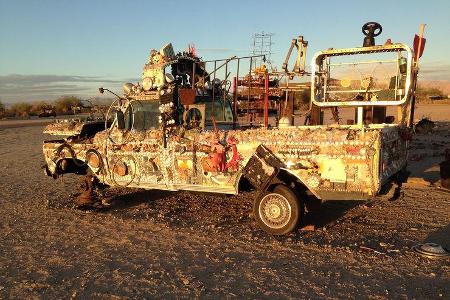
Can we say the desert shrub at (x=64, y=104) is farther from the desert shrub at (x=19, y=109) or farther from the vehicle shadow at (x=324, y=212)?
the vehicle shadow at (x=324, y=212)

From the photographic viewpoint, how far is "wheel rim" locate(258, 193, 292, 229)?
6.34 metres

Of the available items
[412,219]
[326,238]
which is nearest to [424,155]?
[412,219]

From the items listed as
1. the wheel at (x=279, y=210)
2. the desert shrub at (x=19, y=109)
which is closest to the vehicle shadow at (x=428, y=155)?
the wheel at (x=279, y=210)

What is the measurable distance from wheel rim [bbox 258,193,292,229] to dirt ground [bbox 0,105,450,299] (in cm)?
25

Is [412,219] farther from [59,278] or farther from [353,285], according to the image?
[59,278]

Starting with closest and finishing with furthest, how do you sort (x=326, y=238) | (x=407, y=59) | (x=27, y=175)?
(x=407, y=59)
(x=326, y=238)
(x=27, y=175)

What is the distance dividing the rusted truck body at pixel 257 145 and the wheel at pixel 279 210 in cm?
1

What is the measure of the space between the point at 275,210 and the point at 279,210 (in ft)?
0.20

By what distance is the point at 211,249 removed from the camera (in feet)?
19.6

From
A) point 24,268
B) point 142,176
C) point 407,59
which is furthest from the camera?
point 142,176

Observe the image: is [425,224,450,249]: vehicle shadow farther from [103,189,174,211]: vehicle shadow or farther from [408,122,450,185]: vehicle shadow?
[103,189,174,211]: vehicle shadow

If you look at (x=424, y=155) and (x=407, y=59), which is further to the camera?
(x=424, y=155)

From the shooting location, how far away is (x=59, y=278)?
509 cm

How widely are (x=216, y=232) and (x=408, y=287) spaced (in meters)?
2.96
